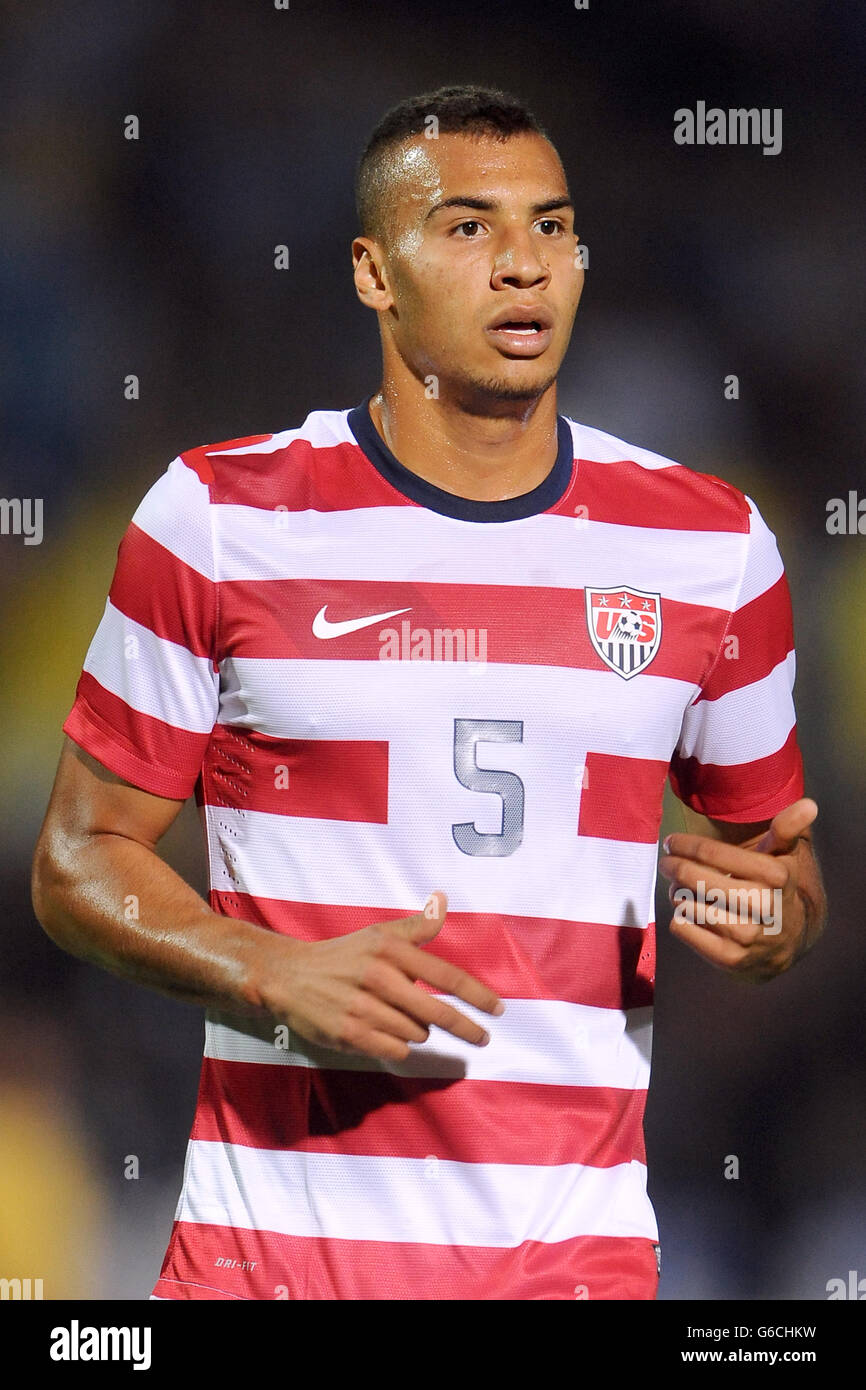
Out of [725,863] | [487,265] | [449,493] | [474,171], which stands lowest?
[725,863]

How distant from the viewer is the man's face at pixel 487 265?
1601 mm

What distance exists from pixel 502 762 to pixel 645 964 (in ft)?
0.87

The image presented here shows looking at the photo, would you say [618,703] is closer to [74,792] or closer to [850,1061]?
[74,792]

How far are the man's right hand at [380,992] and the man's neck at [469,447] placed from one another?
0.49 m

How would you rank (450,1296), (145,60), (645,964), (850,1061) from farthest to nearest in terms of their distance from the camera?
(850,1061)
(145,60)
(645,964)
(450,1296)

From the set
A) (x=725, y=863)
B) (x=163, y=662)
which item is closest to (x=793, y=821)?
(x=725, y=863)

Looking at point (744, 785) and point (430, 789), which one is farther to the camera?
point (744, 785)

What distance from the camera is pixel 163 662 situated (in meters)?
1.57

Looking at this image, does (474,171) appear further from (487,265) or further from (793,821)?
(793,821)

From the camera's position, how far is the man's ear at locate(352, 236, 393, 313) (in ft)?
5.57

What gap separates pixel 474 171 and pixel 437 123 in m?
0.08

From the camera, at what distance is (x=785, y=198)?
2.05 m

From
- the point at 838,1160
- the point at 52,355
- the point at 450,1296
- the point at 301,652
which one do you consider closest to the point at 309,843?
A: the point at 301,652

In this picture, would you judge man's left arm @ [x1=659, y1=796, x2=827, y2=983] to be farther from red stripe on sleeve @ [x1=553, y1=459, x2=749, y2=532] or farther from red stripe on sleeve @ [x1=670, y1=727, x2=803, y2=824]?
red stripe on sleeve @ [x1=553, y1=459, x2=749, y2=532]
